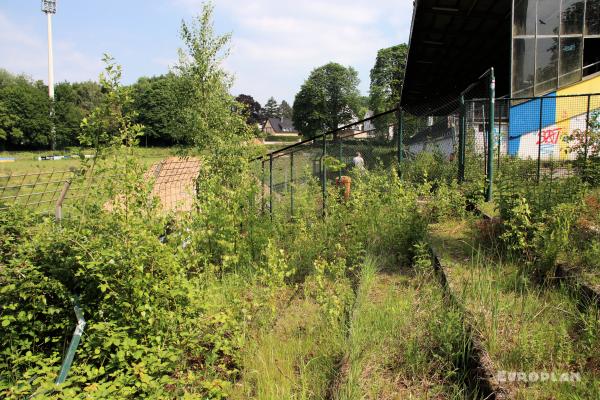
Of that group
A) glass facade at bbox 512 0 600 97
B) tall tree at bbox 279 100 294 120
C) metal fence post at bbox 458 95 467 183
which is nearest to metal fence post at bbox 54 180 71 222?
metal fence post at bbox 458 95 467 183

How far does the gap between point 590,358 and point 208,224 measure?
148 inches

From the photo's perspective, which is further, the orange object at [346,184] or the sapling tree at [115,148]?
the orange object at [346,184]

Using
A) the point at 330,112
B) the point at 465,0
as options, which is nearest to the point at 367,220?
the point at 465,0

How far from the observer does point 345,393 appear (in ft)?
7.89

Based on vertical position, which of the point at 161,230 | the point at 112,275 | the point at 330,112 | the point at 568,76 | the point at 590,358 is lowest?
the point at 590,358

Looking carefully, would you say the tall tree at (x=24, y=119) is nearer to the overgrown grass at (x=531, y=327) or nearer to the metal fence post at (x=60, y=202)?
the metal fence post at (x=60, y=202)

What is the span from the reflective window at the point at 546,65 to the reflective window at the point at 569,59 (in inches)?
15.1

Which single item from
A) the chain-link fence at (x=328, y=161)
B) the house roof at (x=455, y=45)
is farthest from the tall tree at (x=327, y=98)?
the chain-link fence at (x=328, y=161)

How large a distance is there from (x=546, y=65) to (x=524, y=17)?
2.28 meters

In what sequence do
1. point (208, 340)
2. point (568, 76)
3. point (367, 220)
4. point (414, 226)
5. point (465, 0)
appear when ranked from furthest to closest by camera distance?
point (568, 76) → point (465, 0) → point (367, 220) → point (414, 226) → point (208, 340)

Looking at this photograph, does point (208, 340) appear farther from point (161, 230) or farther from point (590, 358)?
point (590, 358)

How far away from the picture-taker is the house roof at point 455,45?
1412 cm

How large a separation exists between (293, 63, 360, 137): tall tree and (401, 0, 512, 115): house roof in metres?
62.0

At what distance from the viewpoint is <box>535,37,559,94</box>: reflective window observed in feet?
48.4
